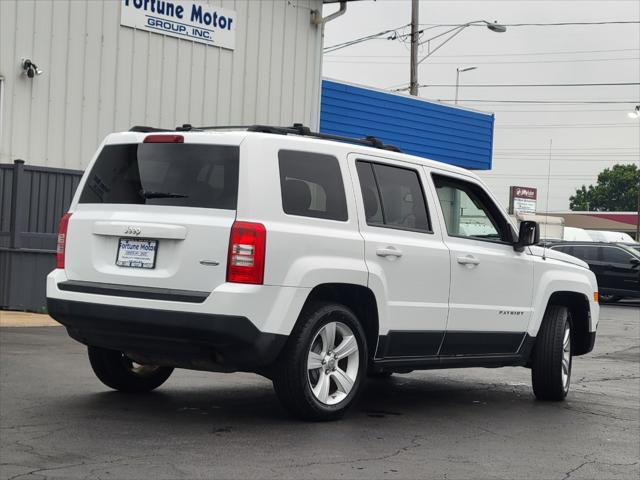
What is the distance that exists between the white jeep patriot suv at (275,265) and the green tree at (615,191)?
12193 cm

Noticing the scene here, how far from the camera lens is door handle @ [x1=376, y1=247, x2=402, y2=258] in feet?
25.7

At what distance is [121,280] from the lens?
733 centimetres

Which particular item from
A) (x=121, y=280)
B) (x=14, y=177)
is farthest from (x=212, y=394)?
(x=14, y=177)

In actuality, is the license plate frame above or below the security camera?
below

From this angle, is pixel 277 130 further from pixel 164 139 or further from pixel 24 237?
pixel 24 237

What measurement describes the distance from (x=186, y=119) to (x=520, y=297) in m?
11.9

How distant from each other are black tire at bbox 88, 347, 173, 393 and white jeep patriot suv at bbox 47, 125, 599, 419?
0.04 ft

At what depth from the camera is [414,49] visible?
112 ft

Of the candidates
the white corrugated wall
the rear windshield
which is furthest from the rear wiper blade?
the white corrugated wall

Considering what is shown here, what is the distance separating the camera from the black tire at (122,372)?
8.38m

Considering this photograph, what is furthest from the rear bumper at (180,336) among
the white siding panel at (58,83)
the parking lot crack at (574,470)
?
the white siding panel at (58,83)

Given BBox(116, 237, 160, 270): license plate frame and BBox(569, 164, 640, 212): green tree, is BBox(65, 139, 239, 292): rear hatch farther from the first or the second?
BBox(569, 164, 640, 212): green tree

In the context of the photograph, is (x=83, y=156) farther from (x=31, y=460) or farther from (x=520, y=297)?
(x=31, y=460)

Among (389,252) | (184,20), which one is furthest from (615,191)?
(389,252)
